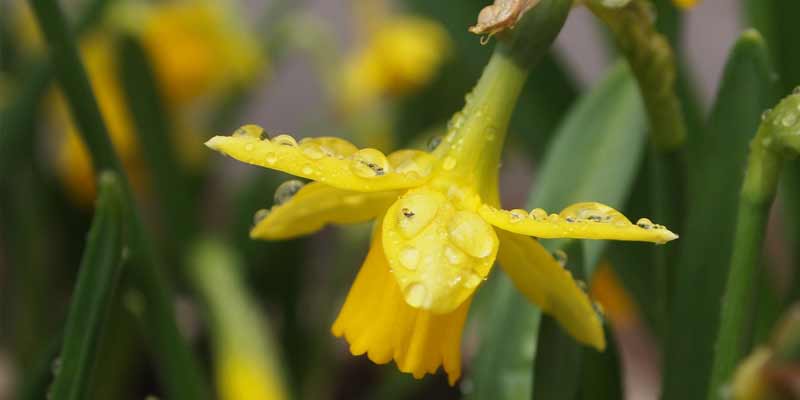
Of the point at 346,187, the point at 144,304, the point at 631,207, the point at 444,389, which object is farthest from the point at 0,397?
the point at 346,187

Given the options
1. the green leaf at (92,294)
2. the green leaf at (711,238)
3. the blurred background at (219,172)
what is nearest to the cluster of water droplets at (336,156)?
the green leaf at (92,294)

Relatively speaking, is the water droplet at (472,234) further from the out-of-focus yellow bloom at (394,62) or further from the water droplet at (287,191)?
the out-of-focus yellow bloom at (394,62)

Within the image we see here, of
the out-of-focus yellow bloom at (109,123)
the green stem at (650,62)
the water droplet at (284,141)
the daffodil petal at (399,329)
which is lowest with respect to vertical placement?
the out-of-focus yellow bloom at (109,123)

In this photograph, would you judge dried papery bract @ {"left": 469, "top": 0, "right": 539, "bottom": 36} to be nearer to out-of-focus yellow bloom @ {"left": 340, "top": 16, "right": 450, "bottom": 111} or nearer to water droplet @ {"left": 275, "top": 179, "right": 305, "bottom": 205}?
water droplet @ {"left": 275, "top": 179, "right": 305, "bottom": 205}

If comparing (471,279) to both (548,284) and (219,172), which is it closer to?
(548,284)

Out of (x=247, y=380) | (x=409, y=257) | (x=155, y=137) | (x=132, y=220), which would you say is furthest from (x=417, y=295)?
(x=155, y=137)

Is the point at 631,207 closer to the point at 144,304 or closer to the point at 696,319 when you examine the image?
the point at 696,319

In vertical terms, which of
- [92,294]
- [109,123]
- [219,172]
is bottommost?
[219,172]
